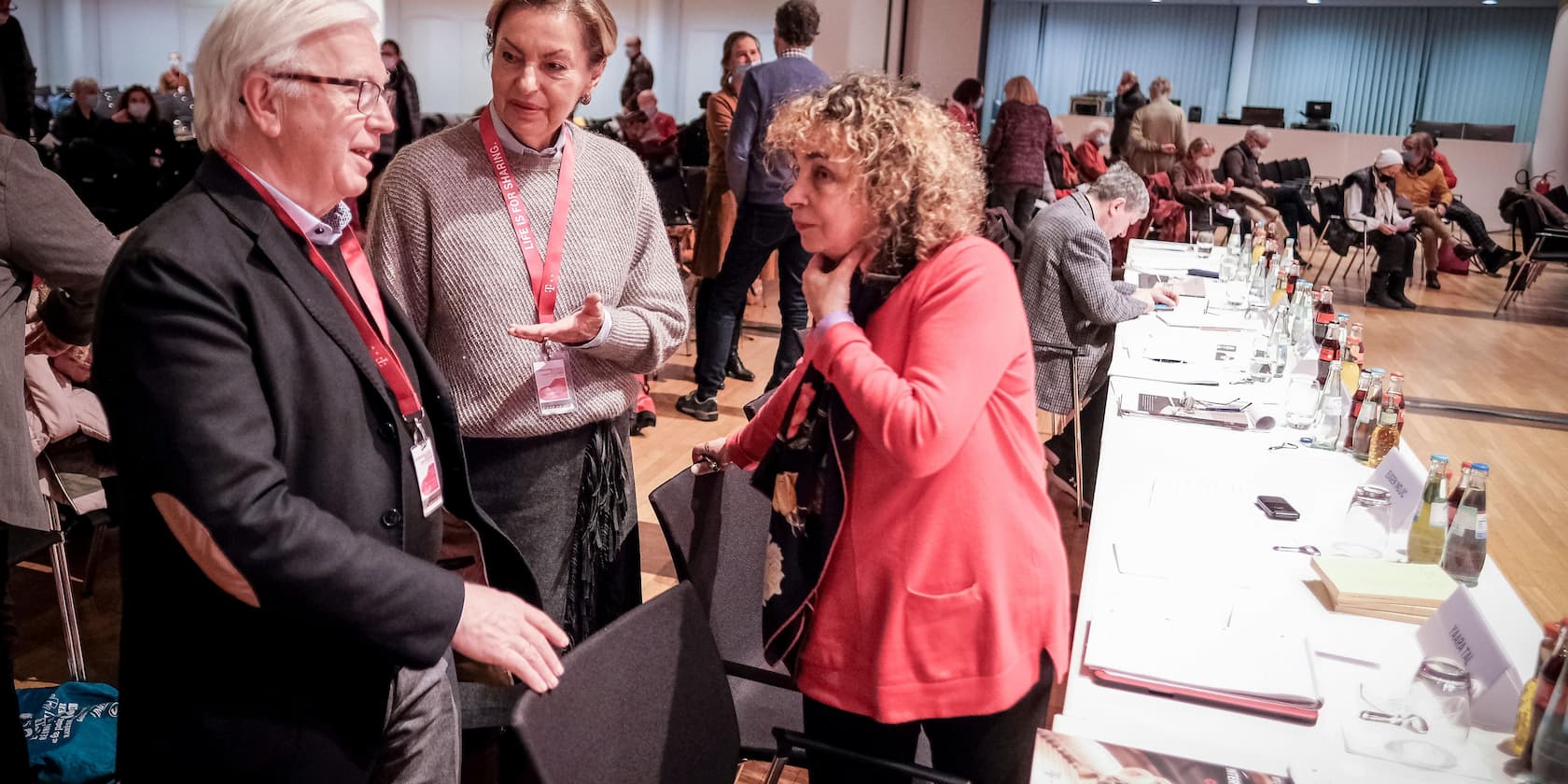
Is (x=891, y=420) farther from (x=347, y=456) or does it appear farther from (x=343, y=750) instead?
(x=343, y=750)

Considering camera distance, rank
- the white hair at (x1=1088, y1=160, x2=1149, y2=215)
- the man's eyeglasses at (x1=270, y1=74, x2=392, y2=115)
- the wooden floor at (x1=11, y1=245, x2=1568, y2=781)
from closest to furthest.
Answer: the man's eyeglasses at (x1=270, y1=74, x2=392, y2=115) → the wooden floor at (x1=11, y1=245, x2=1568, y2=781) → the white hair at (x1=1088, y1=160, x2=1149, y2=215)

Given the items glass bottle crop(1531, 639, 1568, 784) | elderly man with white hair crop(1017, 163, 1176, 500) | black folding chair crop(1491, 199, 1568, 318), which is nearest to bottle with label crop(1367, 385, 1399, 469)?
glass bottle crop(1531, 639, 1568, 784)

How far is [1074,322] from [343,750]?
136 inches

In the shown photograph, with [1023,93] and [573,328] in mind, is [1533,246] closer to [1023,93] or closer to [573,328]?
[1023,93]

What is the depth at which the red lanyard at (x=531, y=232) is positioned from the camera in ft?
6.09

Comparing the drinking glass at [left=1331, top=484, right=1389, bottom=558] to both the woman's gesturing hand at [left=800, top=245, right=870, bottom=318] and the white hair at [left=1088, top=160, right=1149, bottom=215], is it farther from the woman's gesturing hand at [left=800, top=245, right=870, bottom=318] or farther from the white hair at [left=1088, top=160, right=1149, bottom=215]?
the white hair at [left=1088, top=160, right=1149, bottom=215]

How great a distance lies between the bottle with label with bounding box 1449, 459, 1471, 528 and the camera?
197 cm

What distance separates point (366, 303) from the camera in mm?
1321

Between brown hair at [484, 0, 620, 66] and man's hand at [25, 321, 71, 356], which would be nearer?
brown hair at [484, 0, 620, 66]

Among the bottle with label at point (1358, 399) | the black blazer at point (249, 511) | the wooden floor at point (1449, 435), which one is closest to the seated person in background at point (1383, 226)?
the wooden floor at point (1449, 435)

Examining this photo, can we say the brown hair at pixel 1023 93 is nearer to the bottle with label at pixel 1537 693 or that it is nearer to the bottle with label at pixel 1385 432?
the bottle with label at pixel 1385 432

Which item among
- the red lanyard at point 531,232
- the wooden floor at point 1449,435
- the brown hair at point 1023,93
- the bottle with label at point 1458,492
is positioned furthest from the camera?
the brown hair at point 1023,93

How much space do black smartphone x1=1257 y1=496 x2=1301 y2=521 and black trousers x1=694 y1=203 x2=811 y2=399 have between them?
2.42m

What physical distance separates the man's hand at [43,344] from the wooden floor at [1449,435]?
76 cm
